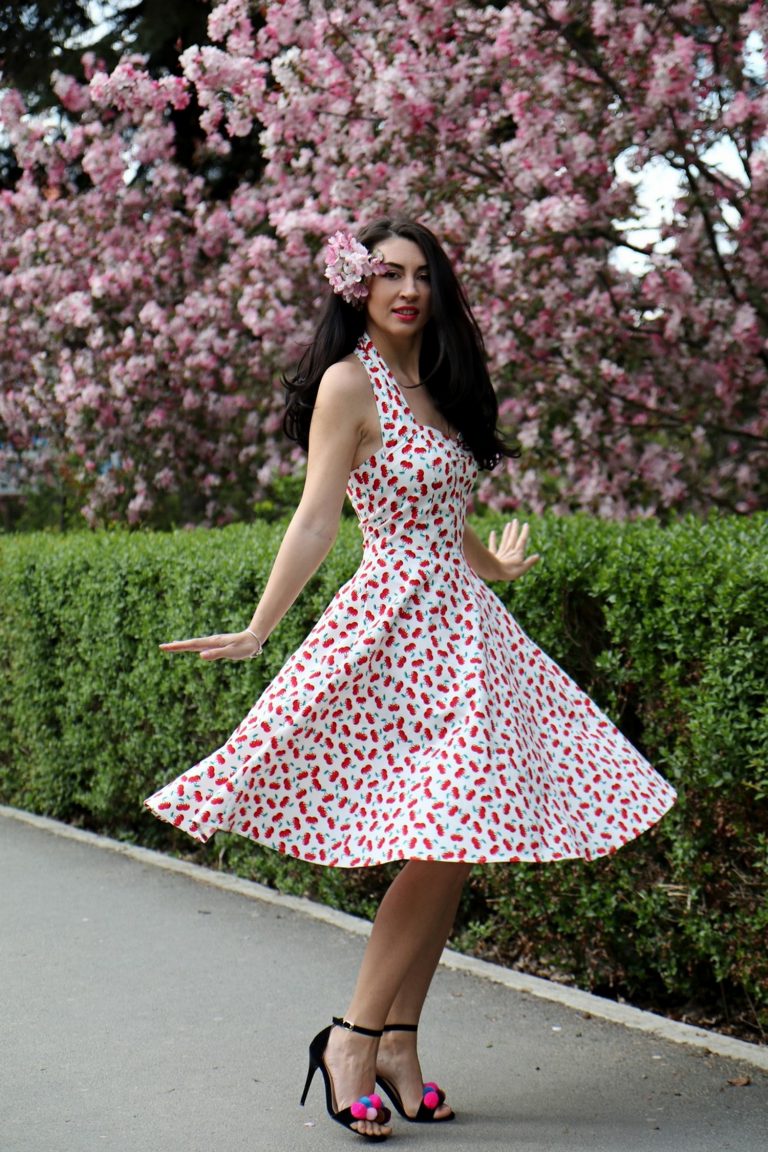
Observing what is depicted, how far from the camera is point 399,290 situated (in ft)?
11.3

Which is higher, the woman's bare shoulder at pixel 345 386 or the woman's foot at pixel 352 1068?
the woman's bare shoulder at pixel 345 386

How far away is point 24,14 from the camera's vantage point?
1289 centimetres

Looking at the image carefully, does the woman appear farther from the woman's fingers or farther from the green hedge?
the green hedge

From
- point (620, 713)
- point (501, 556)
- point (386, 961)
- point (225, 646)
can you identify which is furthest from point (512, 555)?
point (386, 961)

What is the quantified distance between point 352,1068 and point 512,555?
1.40 m

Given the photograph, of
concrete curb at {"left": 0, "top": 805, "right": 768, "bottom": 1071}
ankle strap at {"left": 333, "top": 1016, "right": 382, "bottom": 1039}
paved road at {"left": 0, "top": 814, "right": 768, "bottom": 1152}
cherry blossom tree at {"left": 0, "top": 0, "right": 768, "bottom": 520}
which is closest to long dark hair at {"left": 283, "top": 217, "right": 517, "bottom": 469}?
ankle strap at {"left": 333, "top": 1016, "right": 382, "bottom": 1039}

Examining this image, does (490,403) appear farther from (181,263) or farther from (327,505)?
(181,263)

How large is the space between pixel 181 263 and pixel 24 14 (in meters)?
4.02

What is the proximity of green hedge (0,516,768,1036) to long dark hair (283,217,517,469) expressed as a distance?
827 mm

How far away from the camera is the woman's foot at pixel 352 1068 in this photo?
3.28 m

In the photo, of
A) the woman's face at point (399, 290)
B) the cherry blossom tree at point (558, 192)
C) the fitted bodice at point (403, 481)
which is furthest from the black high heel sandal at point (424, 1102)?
the cherry blossom tree at point (558, 192)

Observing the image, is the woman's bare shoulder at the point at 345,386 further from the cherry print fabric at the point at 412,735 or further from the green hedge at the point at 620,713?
the green hedge at the point at 620,713

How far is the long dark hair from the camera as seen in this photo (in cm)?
347

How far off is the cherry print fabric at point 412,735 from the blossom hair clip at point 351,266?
4.5 inches
